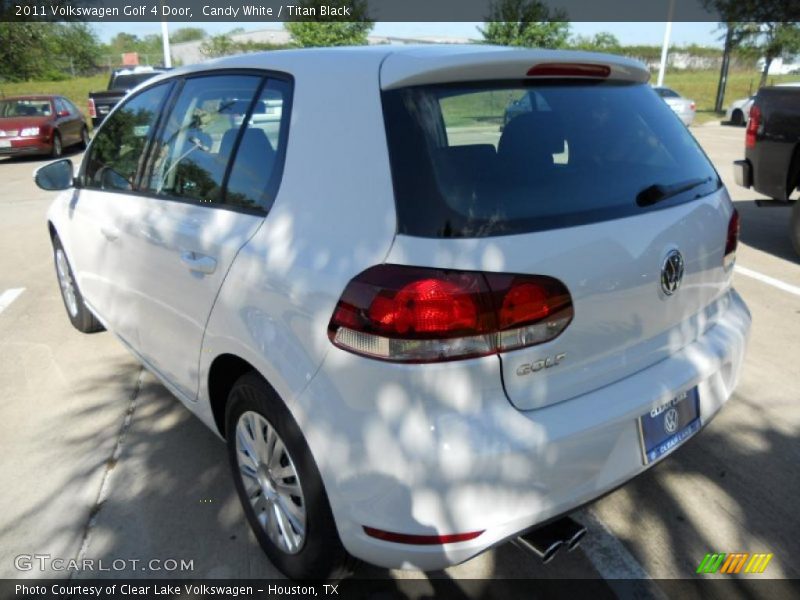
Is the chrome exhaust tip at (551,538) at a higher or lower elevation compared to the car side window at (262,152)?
lower

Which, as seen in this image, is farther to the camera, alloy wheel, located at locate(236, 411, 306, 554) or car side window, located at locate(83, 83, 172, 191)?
car side window, located at locate(83, 83, 172, 191)

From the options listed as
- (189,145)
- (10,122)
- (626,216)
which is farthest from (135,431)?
(10,122)

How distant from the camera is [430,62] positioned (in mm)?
1955

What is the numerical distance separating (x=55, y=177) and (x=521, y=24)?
2985 centimetres

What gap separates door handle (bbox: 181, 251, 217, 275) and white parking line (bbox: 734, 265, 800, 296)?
4.78 metres

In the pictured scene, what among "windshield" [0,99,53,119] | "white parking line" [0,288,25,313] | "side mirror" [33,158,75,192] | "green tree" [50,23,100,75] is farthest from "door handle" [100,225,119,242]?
"green tree" [50,23,100,75]

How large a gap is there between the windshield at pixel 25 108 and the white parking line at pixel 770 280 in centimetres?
1554

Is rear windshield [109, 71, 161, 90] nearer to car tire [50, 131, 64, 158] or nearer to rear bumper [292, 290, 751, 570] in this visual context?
car tire [50, 131, 64, 158]

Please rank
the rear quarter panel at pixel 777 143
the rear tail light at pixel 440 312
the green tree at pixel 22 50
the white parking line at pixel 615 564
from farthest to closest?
the green tree at pixel 22 50, the rear quarter panel at pixel 777 143, the white parking line at pixel 615 564, the rear tail light at pixel 440 312

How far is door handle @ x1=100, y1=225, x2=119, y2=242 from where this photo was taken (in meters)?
3.18

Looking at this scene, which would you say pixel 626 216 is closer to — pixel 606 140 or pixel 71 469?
pixel 606 140

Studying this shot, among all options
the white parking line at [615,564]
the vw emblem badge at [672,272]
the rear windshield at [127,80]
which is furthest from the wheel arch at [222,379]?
the rear windshield at [127,80]

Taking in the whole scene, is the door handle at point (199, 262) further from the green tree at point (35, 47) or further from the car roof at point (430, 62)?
the green tree at point (35, 47)

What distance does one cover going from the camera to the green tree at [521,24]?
30.0m
